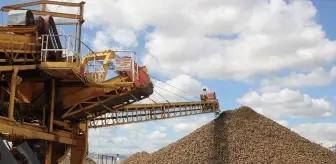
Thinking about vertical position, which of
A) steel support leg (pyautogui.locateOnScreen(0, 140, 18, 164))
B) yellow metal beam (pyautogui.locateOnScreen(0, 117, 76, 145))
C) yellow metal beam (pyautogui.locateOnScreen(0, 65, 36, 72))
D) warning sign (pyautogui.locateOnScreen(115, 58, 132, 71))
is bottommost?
steel support leg (pyautogui.locateOnScreen(0, 140, 18, 164))

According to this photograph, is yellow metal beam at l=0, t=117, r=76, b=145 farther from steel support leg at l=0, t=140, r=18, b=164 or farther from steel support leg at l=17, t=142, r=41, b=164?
steel support leg at l=0, t=140, r=18, b=164

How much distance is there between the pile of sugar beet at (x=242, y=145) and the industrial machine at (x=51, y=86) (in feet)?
23.5

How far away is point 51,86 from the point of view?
1425cm

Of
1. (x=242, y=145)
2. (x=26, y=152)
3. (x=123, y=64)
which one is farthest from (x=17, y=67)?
(x=242, y=145)

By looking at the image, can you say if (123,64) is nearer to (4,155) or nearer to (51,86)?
(51,86)

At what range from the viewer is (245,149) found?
21609 mm

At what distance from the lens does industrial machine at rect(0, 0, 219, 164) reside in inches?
474

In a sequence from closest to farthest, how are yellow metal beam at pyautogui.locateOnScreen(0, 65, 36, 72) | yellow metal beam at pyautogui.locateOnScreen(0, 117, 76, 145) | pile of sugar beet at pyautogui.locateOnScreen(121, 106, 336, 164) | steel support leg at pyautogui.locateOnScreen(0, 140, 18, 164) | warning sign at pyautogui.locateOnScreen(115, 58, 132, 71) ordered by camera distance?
steel support leg at pyautogui.locateOnScreen(0, 140, 18, 164)
yellow metal beam at pyautogui.locateOnScreen(0, 117, 76, 145)
yellow metal beam at pyautogui.locateOnScreen(0, 65, 36, 72)
warning sign at pyautogui.locateOnScreen(115, 58, 132, 71)
pile of sugar beet at pyautogui.locateOnScreen(121, 106, 336, 164)

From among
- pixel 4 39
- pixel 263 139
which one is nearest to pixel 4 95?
pixel 4 39

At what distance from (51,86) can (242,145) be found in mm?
11009

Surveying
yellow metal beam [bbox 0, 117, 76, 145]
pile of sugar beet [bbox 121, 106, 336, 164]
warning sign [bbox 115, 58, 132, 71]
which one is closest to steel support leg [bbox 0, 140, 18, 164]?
yellow metal beam [bbox 0, 117, 76, 145]

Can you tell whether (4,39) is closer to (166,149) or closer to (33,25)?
(33,25)

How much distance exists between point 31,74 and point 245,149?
465 inches

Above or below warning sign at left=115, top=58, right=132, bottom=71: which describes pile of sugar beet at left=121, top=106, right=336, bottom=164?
below
